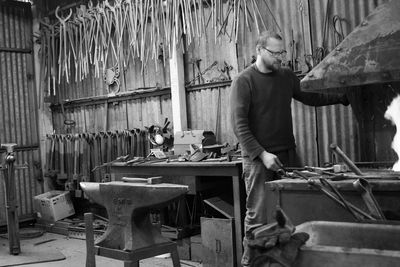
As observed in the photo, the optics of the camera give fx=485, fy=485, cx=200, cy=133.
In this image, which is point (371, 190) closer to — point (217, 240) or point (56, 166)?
point (217, 240)

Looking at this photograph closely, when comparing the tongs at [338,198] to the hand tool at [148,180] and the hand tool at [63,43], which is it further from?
the hand tool at [63,43]

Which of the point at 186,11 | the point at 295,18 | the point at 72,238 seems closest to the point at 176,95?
the point at 186,11

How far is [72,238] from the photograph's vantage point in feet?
17.2

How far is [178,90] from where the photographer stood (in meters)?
4.64

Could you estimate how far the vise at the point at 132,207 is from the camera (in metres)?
2.58

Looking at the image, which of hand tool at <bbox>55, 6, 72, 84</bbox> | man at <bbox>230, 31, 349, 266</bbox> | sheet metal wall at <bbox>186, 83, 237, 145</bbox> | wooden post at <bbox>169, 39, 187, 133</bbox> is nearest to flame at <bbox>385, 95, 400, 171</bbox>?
man at <bbox>230, 31, 349, 266</bbox>

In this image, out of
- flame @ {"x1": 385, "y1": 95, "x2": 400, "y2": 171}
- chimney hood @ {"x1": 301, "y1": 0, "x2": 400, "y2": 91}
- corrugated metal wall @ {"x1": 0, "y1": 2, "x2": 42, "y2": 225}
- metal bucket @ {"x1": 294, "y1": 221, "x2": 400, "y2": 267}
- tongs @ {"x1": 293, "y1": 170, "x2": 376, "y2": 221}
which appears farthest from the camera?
corrugated metal wall @ {"x1": 0, "y1": 2, "x2": 42, "y2": 225}

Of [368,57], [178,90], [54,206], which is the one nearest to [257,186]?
[368,57]

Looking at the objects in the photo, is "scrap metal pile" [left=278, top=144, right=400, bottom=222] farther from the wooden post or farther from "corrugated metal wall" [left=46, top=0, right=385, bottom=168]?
the wooden post

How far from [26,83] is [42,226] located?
180 cm

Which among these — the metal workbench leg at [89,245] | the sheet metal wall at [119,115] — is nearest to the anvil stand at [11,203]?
the sheet metal wall at [119,115]

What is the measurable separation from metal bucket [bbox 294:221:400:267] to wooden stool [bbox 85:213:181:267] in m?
1.01

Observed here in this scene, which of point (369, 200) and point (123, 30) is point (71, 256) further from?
point (369, 200)

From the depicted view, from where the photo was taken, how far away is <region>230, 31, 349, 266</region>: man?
122 inches
